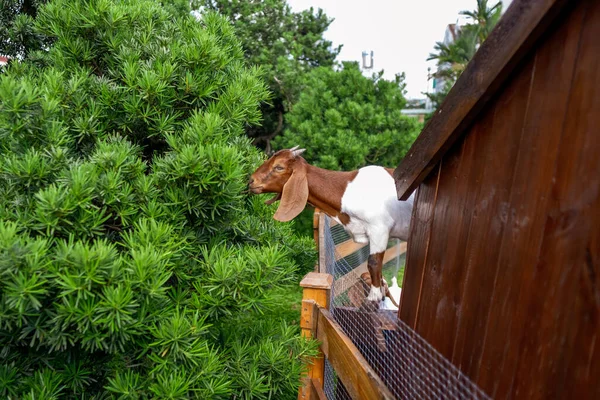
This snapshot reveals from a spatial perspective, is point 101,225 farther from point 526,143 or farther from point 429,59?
point 429,59

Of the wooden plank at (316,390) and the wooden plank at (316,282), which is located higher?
the wooden plank at (316,282)

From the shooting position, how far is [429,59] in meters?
25.5

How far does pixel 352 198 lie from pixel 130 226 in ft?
4.51

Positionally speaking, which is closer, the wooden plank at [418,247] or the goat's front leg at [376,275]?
the wooden plank at [418,247]

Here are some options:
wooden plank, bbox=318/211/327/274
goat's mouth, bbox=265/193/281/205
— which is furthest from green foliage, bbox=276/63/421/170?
goat's mouth, bbox=265/193/281/205

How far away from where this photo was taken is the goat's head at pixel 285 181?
2473 millimetres

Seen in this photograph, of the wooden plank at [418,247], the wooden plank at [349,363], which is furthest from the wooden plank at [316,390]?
the wooden plank at [418,247]

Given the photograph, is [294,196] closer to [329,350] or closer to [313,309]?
[313,309]

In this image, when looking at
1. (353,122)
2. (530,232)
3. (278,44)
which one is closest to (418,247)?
(530,232)

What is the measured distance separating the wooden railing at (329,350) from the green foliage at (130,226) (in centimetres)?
21

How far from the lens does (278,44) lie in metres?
9.16

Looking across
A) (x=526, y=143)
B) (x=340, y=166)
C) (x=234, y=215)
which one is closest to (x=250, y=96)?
(x=234, y=215)

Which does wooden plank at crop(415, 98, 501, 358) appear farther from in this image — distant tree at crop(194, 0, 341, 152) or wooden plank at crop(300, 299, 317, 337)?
distant tree at crop(194, 0, 341, 152)

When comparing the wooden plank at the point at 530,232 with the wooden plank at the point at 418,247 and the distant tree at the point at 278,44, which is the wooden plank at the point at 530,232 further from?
the distant tree at the point at 278,44
